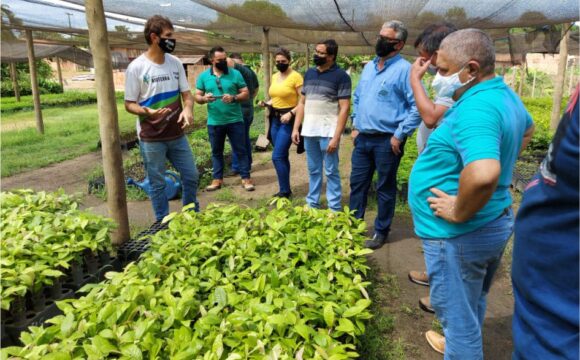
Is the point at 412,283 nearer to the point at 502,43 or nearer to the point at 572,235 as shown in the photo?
the point at 572,235

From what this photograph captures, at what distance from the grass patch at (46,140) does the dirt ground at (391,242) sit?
1.12 feet

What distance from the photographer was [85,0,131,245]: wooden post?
2666mm

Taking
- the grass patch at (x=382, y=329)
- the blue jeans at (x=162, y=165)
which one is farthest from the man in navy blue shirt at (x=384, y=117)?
the blue jeans at (x=162, y=165)

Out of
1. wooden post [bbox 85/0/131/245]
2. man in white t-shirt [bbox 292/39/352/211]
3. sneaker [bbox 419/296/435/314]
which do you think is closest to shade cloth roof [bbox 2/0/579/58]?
man in white t-shirt [bbox 292/39/352/211]

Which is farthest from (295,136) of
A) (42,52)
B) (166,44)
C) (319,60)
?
(42,52)

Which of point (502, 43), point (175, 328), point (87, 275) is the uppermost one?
point (502, 43)

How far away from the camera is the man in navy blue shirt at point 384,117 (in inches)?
129

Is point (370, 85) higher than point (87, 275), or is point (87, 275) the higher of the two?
point (370, 85)

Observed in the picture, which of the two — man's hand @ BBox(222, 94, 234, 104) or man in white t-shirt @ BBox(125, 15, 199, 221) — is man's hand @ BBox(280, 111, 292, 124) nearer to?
man's hand @ BBox(222, 94, 234, 104)

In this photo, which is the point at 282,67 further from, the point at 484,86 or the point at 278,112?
the point at 484,86

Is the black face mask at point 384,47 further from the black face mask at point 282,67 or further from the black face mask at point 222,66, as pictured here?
the black face mask at point 222,66

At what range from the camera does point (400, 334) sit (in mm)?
2639

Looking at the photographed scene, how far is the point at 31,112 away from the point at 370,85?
1486 cm

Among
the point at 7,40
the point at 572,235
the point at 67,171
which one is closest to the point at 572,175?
the point at 572,235
